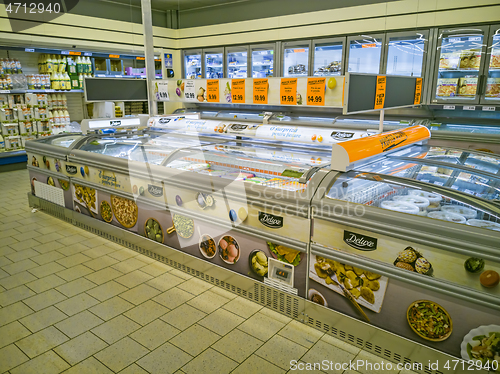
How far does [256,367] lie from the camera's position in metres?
2.35

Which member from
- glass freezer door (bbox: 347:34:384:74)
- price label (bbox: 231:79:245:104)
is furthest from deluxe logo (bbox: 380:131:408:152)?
glass freezer door (bbox: 347:34:384:74)

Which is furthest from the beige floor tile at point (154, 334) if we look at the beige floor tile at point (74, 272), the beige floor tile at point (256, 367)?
the beige floor tile at point (74, 272)

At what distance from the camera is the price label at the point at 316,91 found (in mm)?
2886

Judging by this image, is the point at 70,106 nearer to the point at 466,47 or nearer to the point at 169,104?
the point at 169,104

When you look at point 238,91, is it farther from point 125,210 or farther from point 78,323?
point 78,323

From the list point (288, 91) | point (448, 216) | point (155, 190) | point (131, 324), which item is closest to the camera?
point (448, 216)

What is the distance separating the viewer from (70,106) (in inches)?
345

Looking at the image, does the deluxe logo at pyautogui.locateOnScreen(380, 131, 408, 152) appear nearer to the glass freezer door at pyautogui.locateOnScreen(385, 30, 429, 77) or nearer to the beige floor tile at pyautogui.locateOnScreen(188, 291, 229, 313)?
the beige floor tile at pyautogui.locateOnScreen(188, 291, 229, 313)

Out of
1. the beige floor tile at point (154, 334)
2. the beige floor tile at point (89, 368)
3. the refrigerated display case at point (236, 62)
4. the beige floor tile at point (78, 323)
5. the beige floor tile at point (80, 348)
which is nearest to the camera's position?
the beige floor tile at point (89, 368)

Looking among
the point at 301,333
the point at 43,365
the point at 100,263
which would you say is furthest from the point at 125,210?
the point at 301,333

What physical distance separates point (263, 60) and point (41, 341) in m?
6.54

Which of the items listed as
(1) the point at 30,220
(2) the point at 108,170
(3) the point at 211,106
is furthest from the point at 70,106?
(2) the point at 108,170

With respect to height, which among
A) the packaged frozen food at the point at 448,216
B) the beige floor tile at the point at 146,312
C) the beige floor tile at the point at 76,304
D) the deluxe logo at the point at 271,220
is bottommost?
the beige floor tile at the point at 76,304

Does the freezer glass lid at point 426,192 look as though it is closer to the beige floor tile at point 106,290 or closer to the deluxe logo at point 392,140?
the deluxe logo at point 392,140
